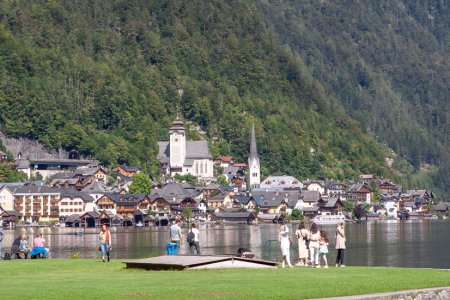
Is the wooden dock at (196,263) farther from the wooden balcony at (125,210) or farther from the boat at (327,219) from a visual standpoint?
the boat at (327,219)

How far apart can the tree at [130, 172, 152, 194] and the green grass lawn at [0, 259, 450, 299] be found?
449 feet

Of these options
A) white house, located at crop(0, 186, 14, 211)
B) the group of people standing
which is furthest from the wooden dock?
white house, located at crop(0, 186, 14, 211)

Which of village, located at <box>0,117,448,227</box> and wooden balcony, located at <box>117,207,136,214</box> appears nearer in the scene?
village, located at <box>0,117,448,227</box>

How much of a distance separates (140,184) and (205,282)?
146 metres

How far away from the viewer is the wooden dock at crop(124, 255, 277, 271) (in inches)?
1545

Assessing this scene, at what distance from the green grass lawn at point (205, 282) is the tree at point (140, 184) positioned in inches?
5391

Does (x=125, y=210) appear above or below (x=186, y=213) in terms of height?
above

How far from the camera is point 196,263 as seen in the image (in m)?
39.1

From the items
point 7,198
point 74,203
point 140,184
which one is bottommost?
point 74,203

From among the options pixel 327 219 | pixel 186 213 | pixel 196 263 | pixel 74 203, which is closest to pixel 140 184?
pixel 186 213

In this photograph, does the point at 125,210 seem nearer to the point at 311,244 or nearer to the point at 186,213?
the point at 186,213

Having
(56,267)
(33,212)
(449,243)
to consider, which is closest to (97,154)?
(33,212)

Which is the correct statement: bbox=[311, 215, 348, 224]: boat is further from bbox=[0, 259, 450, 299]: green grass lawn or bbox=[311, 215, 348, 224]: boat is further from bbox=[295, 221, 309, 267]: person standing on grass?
bbox=[0, 259, 450, 299]: green grass lawn

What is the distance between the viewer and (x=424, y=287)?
34406 millimetres
